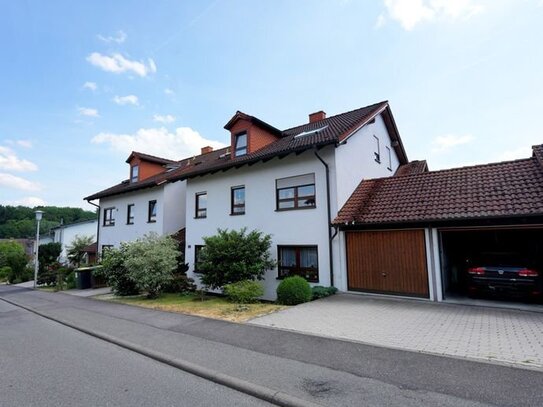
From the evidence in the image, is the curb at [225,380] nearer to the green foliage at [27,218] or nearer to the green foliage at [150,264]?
the green foliage at [150,264]

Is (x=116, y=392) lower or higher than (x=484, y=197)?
lower

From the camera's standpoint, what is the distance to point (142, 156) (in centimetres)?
2317

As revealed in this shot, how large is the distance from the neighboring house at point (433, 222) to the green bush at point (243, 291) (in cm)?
340

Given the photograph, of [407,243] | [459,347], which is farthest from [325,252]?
[459,347]

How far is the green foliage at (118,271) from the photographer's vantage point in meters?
14.1

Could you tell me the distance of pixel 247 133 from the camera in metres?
15.9

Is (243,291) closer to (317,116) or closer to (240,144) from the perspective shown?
(240,144)

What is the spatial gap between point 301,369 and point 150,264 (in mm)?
9812

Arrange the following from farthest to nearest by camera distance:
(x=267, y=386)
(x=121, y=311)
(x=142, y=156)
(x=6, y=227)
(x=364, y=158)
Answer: (x=6, y=227)
(x=142, y=156)
(x=364, y=158)
(x=121, y=311)
(x=267, y=386)

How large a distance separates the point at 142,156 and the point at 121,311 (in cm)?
1522

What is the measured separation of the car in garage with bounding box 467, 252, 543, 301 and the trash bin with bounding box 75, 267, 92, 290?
63.2ft

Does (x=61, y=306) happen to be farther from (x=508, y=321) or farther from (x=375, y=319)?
(x=508, y=321)

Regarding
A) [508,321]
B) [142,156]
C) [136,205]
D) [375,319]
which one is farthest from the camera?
[142,156]

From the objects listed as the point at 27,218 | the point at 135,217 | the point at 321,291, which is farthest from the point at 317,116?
the point at 27,218
